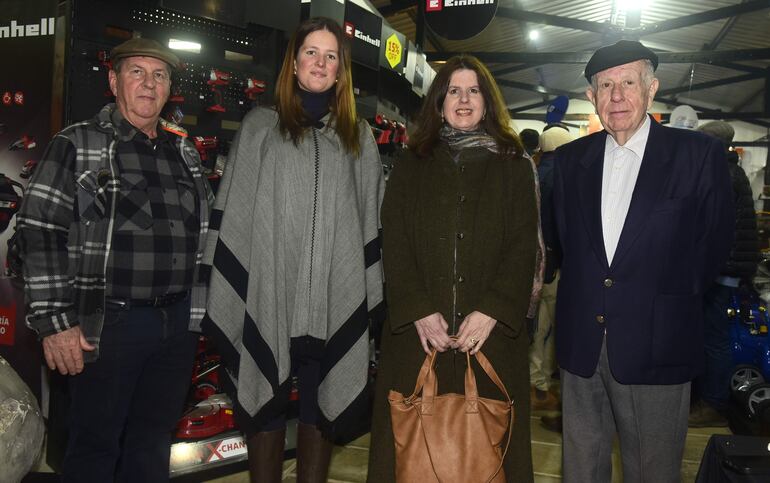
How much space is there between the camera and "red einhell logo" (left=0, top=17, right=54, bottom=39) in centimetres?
293

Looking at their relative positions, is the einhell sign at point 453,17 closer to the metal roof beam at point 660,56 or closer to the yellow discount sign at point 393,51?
the yellow discount sign at point 393,51

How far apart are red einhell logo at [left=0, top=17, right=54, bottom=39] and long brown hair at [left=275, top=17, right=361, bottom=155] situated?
156 cm

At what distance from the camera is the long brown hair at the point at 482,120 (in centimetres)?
211

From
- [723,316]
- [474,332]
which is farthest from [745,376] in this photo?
[474,332]

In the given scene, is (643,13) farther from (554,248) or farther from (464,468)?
(464,468)

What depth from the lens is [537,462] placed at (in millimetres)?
3350

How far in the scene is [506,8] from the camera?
9992 mm

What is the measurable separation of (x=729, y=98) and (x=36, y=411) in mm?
13591

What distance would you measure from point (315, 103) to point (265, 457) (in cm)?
116

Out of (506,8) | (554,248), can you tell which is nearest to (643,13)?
(506,8)

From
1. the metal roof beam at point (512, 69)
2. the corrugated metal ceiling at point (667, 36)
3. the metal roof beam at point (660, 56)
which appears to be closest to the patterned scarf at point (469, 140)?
the corrugated metal ceiling at point (667, 36)

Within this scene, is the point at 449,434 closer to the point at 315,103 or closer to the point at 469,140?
the point at 469,140

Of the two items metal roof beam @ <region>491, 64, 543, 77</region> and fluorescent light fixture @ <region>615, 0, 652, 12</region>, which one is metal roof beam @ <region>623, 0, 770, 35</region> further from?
metal roof beam @ <region>491, 64, 543, 77</region>

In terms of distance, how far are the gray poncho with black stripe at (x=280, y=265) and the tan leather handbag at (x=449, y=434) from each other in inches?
10.3
